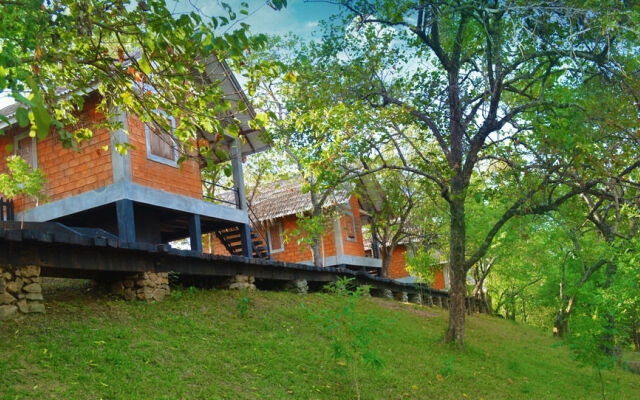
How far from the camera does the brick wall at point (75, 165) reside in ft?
47.1

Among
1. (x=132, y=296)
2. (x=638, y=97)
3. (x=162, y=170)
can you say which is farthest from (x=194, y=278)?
(x=638, y=97)

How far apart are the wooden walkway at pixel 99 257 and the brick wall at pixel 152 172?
10.5ft

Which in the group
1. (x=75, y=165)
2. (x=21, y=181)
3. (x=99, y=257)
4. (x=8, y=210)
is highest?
(x=75, y=165)

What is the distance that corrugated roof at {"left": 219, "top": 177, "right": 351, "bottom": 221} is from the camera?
26.3m

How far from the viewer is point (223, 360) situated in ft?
26.4

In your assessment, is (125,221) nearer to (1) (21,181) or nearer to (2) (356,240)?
(1) (21,181)

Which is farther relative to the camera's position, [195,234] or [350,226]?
[350,226]

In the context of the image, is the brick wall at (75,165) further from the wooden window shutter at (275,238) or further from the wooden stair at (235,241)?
the wooden window shutter at (275,238)

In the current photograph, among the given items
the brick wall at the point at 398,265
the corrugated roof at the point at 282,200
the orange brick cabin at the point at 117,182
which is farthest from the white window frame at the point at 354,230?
the orange brick cabin at the point at 117,182

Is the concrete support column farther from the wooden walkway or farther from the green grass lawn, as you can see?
the green grass lawn

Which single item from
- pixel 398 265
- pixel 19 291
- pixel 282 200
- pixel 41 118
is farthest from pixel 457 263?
pixel 398 265

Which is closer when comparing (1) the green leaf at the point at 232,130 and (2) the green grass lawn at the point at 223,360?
(1) the green leaf at the point at 232,130

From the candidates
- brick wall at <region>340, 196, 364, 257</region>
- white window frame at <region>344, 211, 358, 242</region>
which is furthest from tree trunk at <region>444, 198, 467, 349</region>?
white window frame at <region>344, 211, 358, 242</region>

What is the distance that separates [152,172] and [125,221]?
6.53ft
